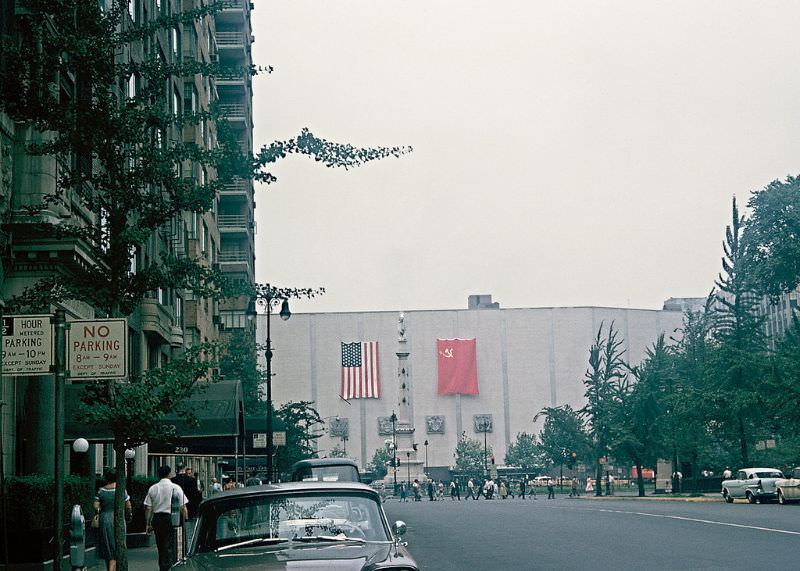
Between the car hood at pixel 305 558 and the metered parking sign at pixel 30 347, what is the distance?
3.06 meters

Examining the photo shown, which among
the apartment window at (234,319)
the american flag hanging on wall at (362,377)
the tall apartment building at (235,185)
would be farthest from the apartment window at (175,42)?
the american flag hanging on wall at (362,377)

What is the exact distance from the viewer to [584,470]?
14400 centimetres

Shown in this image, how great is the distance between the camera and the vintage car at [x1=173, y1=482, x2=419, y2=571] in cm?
875

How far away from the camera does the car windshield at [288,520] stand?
29.4 feet

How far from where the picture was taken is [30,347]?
11031 mm

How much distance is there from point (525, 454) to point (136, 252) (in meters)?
118

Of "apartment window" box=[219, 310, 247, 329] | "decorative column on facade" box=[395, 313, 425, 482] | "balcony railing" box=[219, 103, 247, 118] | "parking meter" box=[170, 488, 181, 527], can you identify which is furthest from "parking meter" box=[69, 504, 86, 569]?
"decorative column on facade" box=[395, 313, 425, 482]

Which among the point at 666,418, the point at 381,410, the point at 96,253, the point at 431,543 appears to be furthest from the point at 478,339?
the point at 96,253

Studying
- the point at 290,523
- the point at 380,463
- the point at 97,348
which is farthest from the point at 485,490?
the point at 290,523

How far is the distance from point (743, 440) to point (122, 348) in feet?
172

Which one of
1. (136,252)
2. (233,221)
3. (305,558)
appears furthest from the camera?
(233,221)

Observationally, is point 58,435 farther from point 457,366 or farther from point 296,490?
point 457,366

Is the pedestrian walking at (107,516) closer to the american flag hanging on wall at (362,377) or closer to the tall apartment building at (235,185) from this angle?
the tall apartment building at (235,185)

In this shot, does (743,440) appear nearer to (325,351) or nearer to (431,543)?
(431,543)
